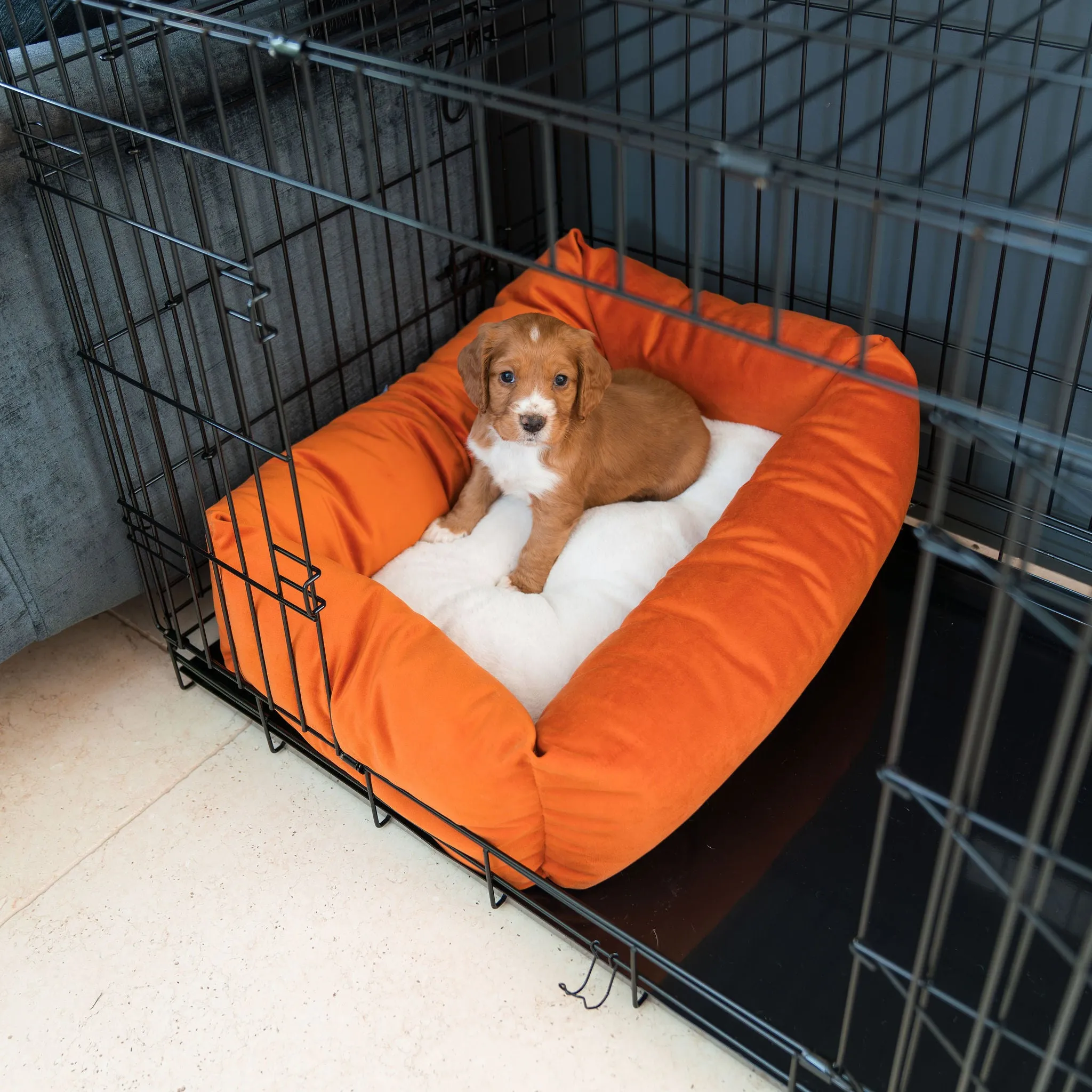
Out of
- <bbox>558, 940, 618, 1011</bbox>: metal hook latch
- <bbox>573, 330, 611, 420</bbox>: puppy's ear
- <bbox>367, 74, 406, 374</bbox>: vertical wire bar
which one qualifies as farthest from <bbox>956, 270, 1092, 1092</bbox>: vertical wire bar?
A: <bbox>367, 74, 406, 374</bbox>: vertical wire bar

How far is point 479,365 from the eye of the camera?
1.95m

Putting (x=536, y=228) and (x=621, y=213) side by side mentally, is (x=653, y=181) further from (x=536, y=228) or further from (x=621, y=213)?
(x=621, y=213)

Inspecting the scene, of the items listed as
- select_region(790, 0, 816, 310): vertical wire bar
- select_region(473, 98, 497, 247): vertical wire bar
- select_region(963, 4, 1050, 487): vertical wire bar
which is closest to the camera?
select_region(473, 98, 497, 247): vertical wire bar

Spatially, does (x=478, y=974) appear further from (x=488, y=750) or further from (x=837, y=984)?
(x=837, y=984)

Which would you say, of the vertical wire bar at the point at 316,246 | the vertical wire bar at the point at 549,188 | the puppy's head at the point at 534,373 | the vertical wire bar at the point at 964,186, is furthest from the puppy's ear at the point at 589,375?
the vertical wire bar at the point at 549,188

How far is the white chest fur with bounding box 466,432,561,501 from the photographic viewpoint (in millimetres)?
2068

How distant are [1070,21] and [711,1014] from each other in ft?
5.44

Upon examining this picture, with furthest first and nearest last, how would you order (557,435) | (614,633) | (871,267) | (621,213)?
(557,435) → (614,633) → (621,213) → (871,267)

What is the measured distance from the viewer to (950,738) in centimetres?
189

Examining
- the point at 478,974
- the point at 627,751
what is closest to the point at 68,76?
the point at 627,751

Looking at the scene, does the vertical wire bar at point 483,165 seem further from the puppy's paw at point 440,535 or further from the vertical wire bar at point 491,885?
the puppy's paw at point 440,535

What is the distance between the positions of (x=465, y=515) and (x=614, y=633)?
562 millimetres

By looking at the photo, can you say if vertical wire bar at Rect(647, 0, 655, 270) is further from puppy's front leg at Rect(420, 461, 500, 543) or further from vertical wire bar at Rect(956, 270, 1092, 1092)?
vertical wire bar at Rect(956, 270, 1092, 1092)

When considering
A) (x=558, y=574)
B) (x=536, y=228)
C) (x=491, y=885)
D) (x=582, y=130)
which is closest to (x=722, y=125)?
(x=536, y=228)
